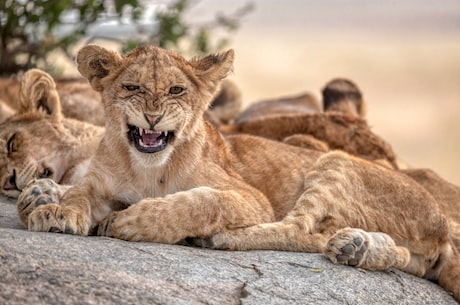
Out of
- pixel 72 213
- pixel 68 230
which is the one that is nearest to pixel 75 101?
pixel 72 213

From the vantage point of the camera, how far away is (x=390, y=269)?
17.8 ft

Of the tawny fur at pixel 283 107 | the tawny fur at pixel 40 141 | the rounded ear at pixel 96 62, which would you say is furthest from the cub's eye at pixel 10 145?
the tawny fur at pixel 283 107

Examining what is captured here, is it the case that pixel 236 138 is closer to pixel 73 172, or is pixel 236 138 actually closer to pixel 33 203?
pixel 73 172

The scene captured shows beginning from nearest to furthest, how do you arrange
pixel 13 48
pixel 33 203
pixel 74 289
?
pixel 74 289 < pixel 33 203 < pixel 13 48

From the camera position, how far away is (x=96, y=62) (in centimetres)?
542

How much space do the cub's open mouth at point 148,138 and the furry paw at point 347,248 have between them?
37.5 inches

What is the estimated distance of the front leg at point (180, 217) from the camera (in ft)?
16.4

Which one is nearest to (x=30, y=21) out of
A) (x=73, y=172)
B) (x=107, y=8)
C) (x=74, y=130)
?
(x=107, y=8)

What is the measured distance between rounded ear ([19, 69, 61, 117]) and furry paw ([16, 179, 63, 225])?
132 centimetres

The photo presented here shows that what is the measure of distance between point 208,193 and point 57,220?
30.7 inches

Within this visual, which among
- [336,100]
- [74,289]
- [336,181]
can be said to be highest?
[336,100]

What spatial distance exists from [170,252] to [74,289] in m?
0.84

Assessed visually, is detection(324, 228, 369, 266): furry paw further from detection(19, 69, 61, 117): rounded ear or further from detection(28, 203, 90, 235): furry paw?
detection(19, 69, 61, 117): rounded ear

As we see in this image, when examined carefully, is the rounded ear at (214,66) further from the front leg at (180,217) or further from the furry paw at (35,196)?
the furry paw at (35,196)
